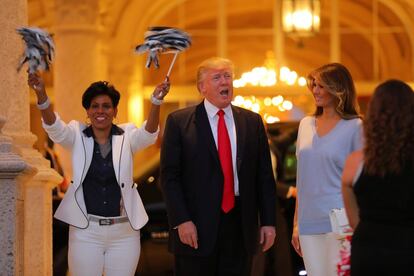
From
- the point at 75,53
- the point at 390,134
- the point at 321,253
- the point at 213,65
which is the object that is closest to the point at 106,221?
the point at 213,65

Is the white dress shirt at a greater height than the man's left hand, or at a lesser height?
greater

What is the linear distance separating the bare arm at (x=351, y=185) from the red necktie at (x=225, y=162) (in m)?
1.79

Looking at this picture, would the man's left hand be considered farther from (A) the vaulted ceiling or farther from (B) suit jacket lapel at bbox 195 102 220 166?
(A) the vaulted ceiling

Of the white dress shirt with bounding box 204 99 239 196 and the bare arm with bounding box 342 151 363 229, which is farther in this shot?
the white dress shirt with bounding box 204 99 239 196

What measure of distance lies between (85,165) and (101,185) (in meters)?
0.16

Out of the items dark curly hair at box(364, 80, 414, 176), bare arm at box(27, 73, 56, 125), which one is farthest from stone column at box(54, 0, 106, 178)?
dark curly hair at box(364, 80, 414, 176)

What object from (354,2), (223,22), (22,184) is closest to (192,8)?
(223,22)

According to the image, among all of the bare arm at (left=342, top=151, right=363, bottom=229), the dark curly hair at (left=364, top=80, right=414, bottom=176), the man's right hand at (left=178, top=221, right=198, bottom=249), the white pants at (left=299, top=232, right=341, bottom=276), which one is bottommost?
the white pants at (left=299, top=232, right=341, bottom=276)

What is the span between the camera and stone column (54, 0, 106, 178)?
18.5 metres

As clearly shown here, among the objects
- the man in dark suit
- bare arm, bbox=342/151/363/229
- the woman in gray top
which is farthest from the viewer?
the man in dark suit

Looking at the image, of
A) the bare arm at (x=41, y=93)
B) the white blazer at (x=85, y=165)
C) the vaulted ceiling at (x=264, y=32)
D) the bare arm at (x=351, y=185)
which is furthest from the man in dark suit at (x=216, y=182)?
the vaulted ceiling at (x=264, y=32)

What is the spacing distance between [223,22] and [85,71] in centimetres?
446

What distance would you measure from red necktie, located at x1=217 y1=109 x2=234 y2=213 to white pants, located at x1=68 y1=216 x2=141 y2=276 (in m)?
0.67

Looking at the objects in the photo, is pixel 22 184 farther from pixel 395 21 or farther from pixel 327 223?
pixel 395 21
